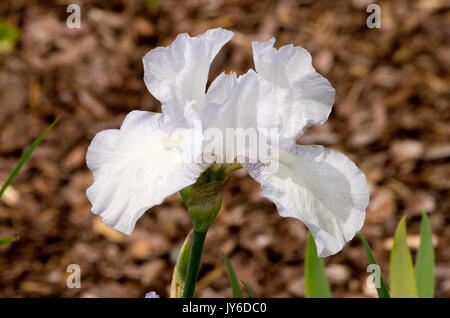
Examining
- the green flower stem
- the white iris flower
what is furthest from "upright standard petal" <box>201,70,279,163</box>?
the green flower stem

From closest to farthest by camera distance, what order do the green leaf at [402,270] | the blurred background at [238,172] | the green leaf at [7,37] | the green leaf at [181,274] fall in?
the green leaf at [181,274] < the green leaf at [402,270] < the blurred background at [238,172] < the green leaf at [7,37]

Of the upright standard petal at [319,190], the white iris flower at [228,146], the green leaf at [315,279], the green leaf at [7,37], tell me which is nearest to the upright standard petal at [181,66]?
the white iris flower at [228,146]

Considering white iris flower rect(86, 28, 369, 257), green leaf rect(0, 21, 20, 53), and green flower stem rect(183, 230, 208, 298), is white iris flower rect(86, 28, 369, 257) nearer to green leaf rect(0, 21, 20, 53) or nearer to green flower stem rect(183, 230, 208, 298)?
green flower stem rect(183, 230, 208, 298)

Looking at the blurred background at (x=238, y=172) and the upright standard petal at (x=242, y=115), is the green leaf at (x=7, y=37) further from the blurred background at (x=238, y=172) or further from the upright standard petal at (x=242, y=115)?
the upright standard petal at (x=242, y=115)

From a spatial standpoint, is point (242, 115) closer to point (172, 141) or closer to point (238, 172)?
point (172, 141)

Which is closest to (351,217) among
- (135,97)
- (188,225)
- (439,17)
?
(188,225)
